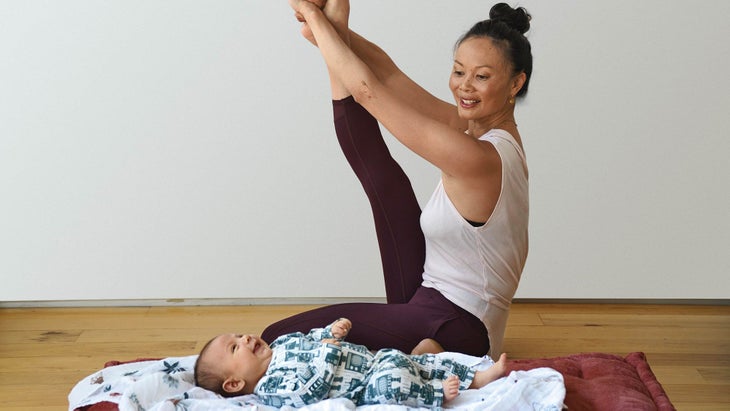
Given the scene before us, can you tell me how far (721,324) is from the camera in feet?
12.4

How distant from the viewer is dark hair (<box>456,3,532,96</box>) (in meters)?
2.52

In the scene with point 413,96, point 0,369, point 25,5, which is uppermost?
point 25,5

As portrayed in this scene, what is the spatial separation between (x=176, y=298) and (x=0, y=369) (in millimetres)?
890

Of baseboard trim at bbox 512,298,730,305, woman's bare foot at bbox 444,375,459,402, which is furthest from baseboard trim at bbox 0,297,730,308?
woman's bare foot at bbox 444,375,459,402

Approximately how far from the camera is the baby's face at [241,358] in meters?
2.23

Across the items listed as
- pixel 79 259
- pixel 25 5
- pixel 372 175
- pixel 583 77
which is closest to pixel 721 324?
pixel 583 77

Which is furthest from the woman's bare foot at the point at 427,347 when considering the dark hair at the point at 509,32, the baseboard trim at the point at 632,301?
the baseboard trim at the point at 632,301

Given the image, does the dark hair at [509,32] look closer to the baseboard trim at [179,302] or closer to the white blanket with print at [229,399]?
the white blanket with print at [229,399]

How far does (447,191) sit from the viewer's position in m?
2.47

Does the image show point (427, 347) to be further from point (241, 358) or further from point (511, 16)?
point (511, 16)

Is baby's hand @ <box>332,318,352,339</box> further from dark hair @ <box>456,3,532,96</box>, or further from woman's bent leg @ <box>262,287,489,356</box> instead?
dark hair @ <box>456,3,532,96</box>

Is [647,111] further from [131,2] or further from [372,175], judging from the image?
[131,2]

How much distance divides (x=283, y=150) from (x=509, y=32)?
1.51 metres

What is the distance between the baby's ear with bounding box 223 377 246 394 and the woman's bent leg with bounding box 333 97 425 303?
2.24 feet
